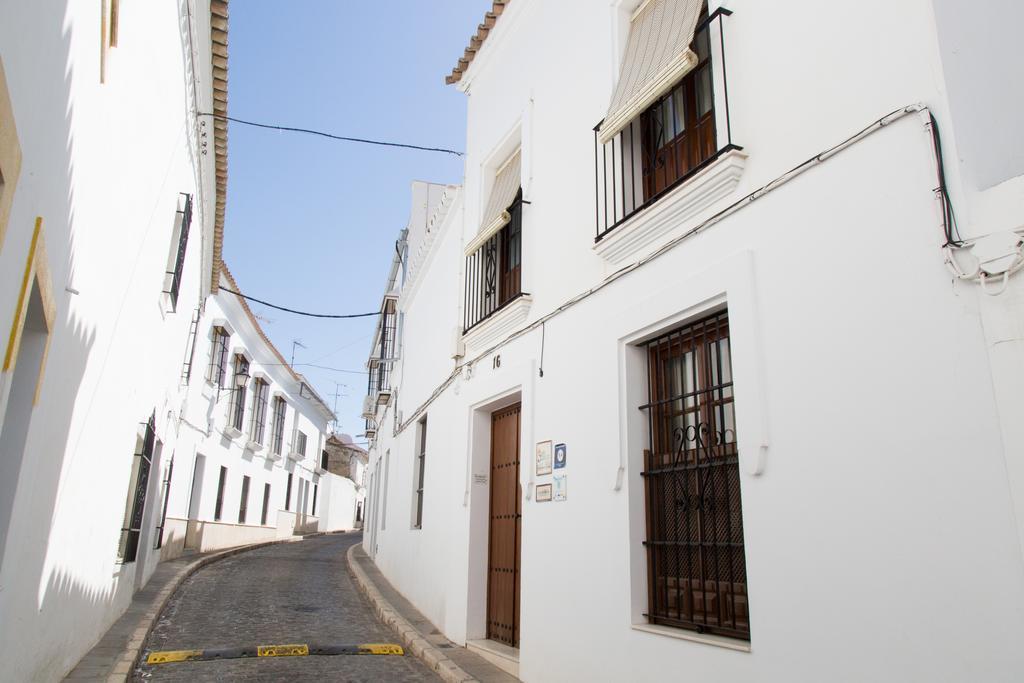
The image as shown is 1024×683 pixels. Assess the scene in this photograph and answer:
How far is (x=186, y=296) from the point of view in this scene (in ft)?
34.9

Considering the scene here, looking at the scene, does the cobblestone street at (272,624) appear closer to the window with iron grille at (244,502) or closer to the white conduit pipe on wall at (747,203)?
the white conduit pipe on wall at (747,203)

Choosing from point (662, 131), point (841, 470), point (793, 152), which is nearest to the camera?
point (841, 470)

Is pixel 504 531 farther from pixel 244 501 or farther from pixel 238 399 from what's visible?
pixel 244 501

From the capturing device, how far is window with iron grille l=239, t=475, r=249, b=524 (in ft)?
67.6

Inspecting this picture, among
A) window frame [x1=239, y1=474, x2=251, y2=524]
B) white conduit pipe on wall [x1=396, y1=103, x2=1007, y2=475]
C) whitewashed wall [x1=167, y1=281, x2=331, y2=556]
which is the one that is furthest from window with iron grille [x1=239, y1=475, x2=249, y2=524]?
white conduit pipe on wall [x1=396, y1=103, x2=1007, y2=475]

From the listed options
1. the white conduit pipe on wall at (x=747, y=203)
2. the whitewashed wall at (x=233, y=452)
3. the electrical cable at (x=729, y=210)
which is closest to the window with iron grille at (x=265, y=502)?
the whitewashed wall at (x=233, y=452)

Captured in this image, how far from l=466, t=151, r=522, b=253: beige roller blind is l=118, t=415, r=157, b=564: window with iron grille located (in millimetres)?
3986

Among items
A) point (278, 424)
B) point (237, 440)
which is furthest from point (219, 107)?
point (278, 424)

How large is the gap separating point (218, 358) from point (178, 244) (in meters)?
8.95

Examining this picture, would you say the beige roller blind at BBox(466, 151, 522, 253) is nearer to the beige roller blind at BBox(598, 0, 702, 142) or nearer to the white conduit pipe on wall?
the white conduit pipe on wall

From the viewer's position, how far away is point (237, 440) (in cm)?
1925

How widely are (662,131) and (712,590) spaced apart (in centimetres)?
292

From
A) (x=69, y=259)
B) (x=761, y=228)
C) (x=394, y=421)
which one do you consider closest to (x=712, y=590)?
(x=761, y=228)

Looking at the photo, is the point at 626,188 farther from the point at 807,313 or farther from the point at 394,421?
the point at 394,421
